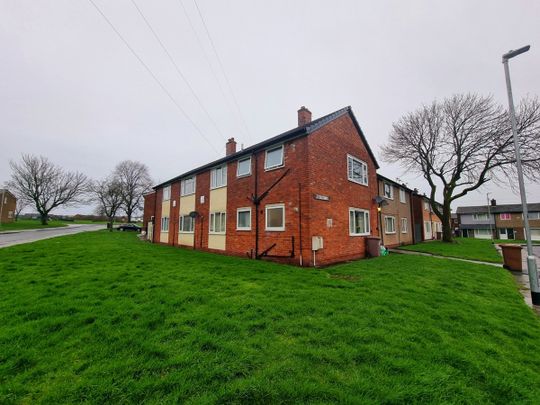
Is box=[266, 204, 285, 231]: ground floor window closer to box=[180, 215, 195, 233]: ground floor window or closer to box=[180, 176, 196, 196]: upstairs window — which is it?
box=[180, 215, 195, 233]: ground floor window

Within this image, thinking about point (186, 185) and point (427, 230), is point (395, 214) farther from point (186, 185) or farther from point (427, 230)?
point (186, 185)

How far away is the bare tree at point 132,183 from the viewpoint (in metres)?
48.2

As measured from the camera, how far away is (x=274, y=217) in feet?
37.9

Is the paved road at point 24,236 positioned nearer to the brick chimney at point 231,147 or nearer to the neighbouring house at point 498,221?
the brick chimney at point 231,147

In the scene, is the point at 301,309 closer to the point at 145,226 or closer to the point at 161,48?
the point at 161,48

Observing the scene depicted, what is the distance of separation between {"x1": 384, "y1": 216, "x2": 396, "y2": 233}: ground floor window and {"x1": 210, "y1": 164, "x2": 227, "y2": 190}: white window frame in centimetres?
1293

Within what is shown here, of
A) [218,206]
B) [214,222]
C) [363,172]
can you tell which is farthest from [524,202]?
[214,222]

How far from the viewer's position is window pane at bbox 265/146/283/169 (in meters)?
11.8

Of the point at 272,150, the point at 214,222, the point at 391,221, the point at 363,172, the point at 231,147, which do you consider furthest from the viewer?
the point at 391,221

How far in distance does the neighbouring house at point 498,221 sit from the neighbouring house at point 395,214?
117 feet

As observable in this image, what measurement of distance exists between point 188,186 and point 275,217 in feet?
34.8

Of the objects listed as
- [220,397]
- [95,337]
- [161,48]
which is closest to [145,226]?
[161,48]

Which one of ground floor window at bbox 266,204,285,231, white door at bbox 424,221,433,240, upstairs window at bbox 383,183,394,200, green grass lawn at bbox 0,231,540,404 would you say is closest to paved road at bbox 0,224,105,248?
green grass lawn at bbox 0,231,540,404

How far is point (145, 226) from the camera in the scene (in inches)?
1141
